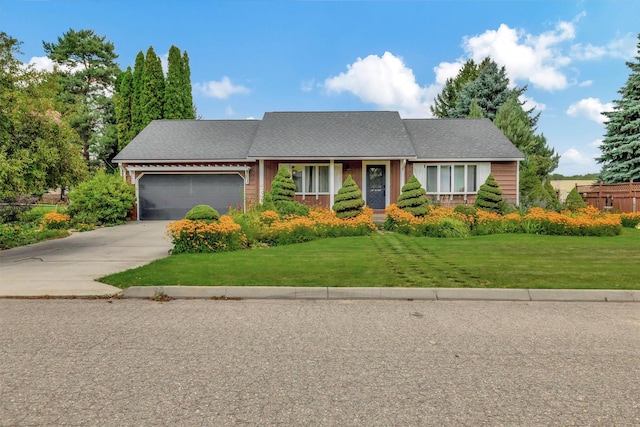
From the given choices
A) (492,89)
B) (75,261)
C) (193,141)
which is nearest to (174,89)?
(193,141)

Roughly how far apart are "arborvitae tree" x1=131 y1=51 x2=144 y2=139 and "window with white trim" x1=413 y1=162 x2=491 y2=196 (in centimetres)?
2211

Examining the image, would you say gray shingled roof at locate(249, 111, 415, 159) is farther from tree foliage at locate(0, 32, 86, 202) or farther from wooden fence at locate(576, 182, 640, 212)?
wooden fence at locate(576, 182, 640, 212)

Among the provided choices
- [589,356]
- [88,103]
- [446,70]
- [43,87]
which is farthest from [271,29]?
[446,70]

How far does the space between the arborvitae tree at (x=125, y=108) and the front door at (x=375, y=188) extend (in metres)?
21.0

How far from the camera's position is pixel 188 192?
21000 mm

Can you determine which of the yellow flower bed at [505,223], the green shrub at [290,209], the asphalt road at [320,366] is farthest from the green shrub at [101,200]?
the asphalt road at [320,366]

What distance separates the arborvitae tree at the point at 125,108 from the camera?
1239 inches

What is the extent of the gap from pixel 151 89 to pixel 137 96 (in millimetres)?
1542

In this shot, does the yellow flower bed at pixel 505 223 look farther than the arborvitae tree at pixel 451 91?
No

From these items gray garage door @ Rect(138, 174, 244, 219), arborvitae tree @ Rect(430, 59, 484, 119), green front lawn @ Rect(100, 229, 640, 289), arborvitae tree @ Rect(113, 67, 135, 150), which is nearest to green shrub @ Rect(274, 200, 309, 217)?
green front lawn @ Rect(100, 229, 640, 289)

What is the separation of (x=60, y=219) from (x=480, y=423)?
61.5ft

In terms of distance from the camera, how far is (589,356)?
388 centimetres

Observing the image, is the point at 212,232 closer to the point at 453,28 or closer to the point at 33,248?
the point at 33,248

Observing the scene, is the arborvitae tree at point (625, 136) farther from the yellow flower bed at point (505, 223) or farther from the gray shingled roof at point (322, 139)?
the yellow flower bed at point (505, 223)
